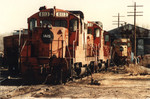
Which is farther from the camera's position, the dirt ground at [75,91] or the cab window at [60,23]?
the cab window at [60,23]

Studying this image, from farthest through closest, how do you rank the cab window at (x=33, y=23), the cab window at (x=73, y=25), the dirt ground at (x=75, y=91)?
the cab window at (x=33, y=23) → the cab window at (x=73, y=25) → the dirt ground at (x=75, y=91)

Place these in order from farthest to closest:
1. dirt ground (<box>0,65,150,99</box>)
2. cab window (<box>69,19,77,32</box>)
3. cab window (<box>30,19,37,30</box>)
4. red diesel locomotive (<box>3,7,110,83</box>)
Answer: cab window (<box>30,19,37,30</box>) → cab window (<box>69,19,77,32</box>) → red diesel locomotive (<box>3,7,110,83</box>) → dirt ground (<box>0,65,150,99</box>)

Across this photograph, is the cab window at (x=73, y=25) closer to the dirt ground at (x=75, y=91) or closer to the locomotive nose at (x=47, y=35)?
the locomotive nose at (x=47, y=35)

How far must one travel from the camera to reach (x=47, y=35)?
11.2 m

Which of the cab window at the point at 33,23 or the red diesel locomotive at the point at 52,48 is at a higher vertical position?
the cab window at the point at 33,23

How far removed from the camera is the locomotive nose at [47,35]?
11163 millimetres

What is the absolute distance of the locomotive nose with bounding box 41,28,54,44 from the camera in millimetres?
11163

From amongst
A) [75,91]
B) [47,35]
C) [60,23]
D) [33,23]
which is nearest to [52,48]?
[47,35]

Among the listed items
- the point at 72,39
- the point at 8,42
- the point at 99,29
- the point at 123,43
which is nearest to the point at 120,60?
the point at 123,43

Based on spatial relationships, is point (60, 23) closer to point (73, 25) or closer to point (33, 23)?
point (73, 25)

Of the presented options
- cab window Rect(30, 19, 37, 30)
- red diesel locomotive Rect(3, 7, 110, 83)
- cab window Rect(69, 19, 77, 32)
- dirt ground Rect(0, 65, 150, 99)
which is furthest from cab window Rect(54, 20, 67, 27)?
dirt ground Rect(0, 65, 150, 99)

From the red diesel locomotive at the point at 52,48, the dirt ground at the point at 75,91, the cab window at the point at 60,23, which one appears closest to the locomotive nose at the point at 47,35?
the red diesel locomotive at the point at 52,48

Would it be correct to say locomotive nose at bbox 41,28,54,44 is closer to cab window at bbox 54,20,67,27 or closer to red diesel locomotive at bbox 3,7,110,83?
red diesel locomotive at bbox 3,7,110,83

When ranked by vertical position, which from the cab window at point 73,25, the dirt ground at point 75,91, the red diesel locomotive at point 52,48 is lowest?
the dirt ground at point 75,91
